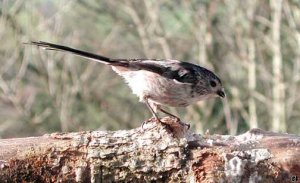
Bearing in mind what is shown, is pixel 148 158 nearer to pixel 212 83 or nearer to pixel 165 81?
pixel 165 81

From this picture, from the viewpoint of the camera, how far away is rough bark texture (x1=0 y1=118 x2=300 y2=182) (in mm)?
2666

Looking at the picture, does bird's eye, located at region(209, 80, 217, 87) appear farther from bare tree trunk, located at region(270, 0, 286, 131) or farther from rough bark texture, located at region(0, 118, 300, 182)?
bare tree trunk, located at region(270, 0, 286, 131)

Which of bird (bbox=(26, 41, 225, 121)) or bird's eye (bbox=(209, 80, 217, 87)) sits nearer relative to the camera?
bird (bbox=(26, 41, 225, 121))

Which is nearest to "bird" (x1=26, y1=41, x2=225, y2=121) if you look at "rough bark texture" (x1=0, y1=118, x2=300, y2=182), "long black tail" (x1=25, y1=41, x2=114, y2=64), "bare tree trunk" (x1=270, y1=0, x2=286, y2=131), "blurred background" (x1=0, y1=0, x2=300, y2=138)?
"long black tail" (x1=25, y1=41, x2=114, y2=64)

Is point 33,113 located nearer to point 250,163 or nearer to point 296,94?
point 296,94

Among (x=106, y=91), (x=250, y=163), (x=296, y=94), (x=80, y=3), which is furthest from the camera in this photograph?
(x=106, y=91)

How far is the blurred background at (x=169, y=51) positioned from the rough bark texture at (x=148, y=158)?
16.0ft

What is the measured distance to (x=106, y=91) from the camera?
10.4 m

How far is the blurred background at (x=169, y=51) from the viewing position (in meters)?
8.03

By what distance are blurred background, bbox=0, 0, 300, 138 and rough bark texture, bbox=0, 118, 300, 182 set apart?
4879mm

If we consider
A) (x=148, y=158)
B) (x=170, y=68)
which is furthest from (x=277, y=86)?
(x=148, y=158)

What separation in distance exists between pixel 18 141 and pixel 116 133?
0.37m

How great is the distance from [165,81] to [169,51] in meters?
4.74

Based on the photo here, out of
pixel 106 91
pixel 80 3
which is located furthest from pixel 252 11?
pixel 106 91
